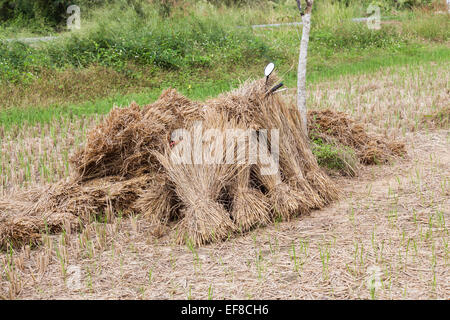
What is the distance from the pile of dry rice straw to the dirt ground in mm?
148

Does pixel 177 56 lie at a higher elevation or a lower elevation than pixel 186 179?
higher

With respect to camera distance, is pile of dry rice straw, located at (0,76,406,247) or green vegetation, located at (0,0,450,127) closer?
pile of dry rice straw, located at (0,76,406,247)

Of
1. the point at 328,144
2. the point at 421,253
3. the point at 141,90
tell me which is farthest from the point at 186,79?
the point at 421,253

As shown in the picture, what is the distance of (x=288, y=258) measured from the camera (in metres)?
3.62

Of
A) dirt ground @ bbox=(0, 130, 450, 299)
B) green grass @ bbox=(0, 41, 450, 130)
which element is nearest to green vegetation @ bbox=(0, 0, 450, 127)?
green grass @ bbox=(0, 41, 450, 130)

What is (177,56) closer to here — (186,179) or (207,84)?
(207,84)

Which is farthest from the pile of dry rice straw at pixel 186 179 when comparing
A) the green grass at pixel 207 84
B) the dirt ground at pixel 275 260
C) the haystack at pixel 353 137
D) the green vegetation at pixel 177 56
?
the green vegetation at pixel 177 56

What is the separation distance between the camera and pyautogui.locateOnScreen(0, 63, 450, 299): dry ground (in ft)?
10.6

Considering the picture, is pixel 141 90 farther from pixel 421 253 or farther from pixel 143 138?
pixel 421 253

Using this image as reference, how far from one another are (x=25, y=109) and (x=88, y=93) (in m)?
1.40

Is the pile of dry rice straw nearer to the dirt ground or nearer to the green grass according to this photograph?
the dirt ground

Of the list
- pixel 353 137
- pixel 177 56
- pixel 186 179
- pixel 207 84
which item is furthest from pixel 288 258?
pixel 177 56

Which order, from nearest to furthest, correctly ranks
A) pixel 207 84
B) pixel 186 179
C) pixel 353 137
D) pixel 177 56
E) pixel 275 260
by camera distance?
pixel 275 260 < pixel 186 179 < pixel 353 137 < pixel 207 84 < pixel 177 56

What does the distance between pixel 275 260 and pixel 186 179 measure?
1006mm
